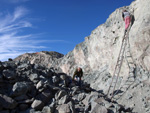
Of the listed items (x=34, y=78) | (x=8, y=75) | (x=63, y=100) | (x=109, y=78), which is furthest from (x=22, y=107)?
(x=109, y=78)

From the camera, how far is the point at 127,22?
9.01 metres

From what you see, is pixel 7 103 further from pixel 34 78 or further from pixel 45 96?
pixel 34 78

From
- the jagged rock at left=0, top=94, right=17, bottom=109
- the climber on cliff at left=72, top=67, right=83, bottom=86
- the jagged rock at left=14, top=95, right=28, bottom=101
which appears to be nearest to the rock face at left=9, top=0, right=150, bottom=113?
the jagged rock at left=14, top=95, right=28, bottom=101

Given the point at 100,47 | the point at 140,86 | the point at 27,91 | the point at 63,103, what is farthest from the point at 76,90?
the point at 100,47

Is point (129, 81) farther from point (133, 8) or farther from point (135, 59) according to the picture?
point (133, 8)

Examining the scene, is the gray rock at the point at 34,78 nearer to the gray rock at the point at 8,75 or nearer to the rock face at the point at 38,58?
the gray rock at the point at 8,75

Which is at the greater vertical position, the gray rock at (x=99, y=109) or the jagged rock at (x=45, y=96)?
the jagged rock at (x=45, y=96)

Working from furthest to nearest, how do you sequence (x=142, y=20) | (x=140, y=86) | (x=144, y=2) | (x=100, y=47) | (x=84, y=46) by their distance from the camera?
(x=84, y=46) → (x=100, y=47) → (x=144, y=2) → (x=142, y=20) → (x=140, y=86)

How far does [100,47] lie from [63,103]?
8822mm

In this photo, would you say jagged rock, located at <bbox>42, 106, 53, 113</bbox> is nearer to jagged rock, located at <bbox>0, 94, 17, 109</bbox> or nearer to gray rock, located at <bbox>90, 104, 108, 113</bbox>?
jagged rock, located at <bbox>0, 94, 17, 109</bbox>

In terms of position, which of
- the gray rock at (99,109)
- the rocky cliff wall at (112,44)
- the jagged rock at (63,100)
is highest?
the rocky cliff wall at (112,44)

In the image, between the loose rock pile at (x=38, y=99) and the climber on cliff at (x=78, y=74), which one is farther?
the climber on cliff at (x=78, y=74)

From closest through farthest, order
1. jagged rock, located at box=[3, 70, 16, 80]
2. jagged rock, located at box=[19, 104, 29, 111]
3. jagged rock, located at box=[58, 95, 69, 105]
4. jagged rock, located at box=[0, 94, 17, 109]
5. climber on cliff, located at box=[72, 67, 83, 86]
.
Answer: jagged rock, located at box=[0, 94, 17, 109]
jagged rock, located at box=[19, 104, 29, 111]
jagged rock, located at box=[58, 95, 69, 105]
jagged rock, located at box=[3, 70, 16, 80]
climber on cliff, located at box=[72, 67, 83, 86]

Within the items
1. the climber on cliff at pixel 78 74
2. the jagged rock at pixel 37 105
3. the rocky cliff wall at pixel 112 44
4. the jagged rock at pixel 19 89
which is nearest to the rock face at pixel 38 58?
the rocky cliff wall at pixel 112 44
